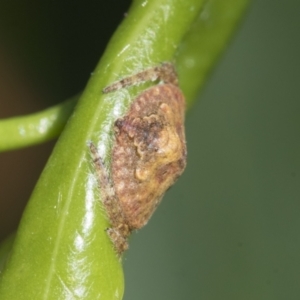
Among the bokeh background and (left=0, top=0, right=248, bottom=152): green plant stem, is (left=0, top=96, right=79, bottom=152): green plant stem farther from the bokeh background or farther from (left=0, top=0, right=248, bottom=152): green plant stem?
the bokeh background

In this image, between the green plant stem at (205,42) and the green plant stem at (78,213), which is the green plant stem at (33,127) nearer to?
the green plant stem at (78,213)

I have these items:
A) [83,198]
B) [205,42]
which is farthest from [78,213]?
[205,42]

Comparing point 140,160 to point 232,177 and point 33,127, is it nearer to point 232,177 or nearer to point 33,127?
point 33,127

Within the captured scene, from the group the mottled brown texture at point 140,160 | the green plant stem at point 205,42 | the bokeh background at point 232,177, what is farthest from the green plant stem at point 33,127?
the bokeh background at point 232,177

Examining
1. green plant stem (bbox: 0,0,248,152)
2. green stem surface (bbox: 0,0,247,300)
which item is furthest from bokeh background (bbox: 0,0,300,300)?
green stem surface (bbox: 0,0,247,300)

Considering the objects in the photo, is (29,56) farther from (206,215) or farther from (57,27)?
(206,215)
